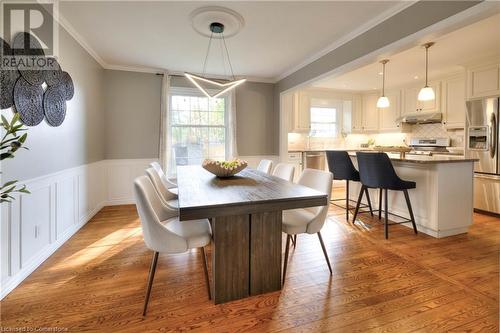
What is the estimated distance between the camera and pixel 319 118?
6.53 m

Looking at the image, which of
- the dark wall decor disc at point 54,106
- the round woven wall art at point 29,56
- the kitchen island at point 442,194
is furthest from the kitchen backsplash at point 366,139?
the round woven wall art at point 29,56

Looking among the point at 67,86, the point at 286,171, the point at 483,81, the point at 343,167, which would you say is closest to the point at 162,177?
the point at 67,86

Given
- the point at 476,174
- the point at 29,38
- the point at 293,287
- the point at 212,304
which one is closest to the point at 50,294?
the point at 212,304

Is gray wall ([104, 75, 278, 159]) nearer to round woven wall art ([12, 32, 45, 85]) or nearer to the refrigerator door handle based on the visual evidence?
round woven wall art ([12, 32, 45, 85])

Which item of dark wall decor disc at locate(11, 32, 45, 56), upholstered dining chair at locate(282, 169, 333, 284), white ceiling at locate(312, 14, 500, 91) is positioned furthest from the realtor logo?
white ceiling at locate(312, 14, 500, 91)

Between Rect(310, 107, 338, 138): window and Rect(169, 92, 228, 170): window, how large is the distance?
8.21 ft

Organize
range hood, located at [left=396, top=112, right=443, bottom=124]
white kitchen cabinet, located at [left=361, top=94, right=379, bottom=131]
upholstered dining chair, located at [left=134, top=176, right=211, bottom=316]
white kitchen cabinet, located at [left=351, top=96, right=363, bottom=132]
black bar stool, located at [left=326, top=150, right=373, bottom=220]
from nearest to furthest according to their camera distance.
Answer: upholstered dining chair, located at [left=134, top=176, right=211, bottom=316]
black bar stool, located at [left=326, top=150, right=373, bottom=220]
range hood, located at [left=396, top=112, right=443, bottom=124]
white kitchen cabinet, located at [left=361, top=94, right=379, bottom=131]
white kitchen cabinet, located at [left=351, top=96, right=363, bottom=132]

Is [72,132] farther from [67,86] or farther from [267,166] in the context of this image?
[267,166]

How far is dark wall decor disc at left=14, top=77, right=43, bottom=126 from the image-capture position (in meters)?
2.06

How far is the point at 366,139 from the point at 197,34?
17.8 feet

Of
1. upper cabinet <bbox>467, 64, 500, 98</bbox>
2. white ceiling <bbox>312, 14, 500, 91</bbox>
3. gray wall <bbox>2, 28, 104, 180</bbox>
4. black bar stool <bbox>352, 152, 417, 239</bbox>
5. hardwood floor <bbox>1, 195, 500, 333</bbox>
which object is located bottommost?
hardwood floor <bbox>1, 195, 500, 333</bbox>

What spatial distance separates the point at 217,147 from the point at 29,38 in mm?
3318

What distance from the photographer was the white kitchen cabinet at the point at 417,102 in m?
5.23

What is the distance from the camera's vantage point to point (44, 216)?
2.46 meters
